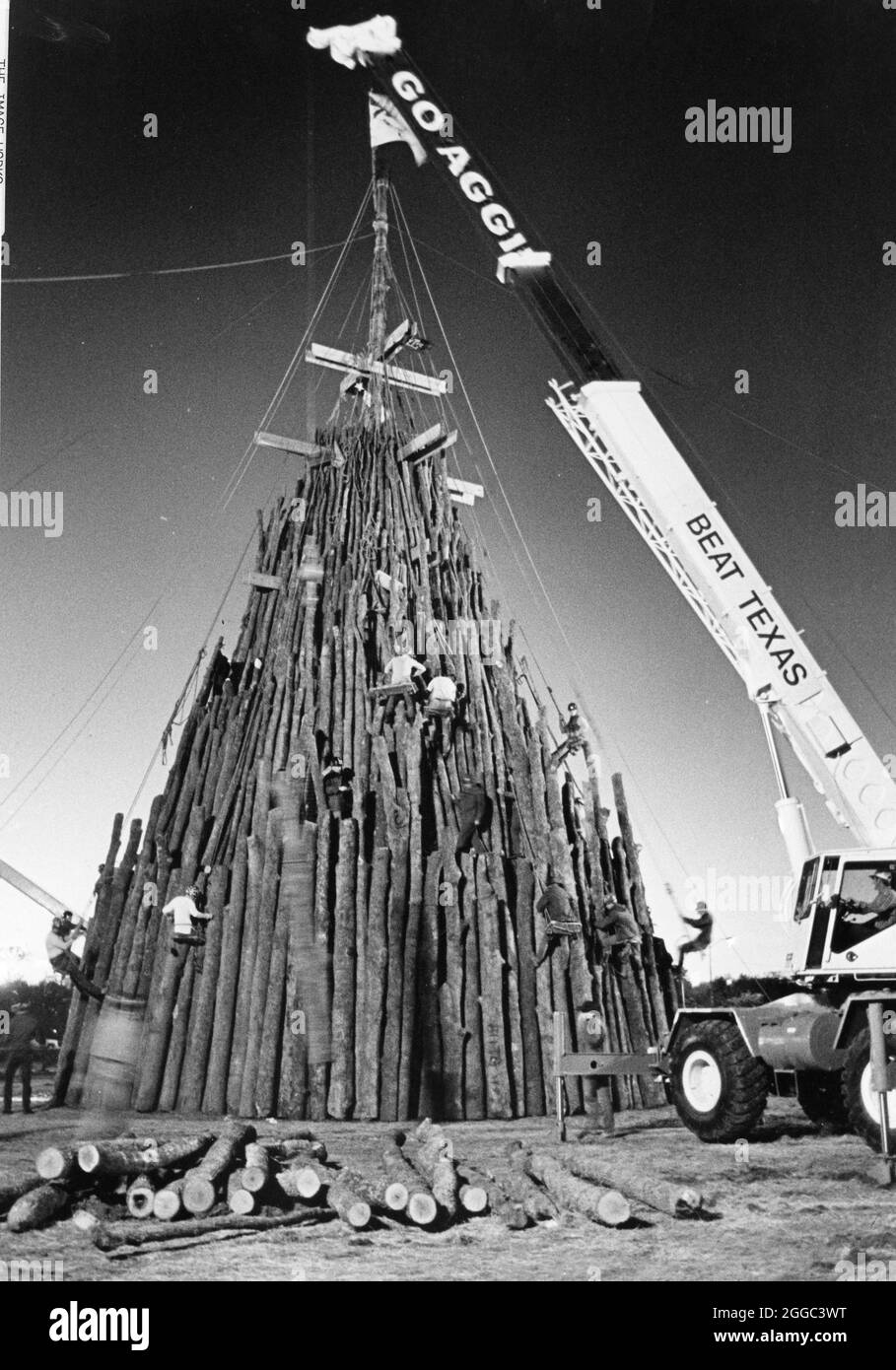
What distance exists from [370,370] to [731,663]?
2512mm

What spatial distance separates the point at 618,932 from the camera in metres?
6.43

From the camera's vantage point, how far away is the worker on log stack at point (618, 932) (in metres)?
6.42

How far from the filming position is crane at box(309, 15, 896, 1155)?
5.96m

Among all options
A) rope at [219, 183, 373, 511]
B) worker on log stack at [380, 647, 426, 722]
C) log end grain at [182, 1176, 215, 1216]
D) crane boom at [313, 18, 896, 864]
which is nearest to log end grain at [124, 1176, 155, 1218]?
log end grain at [182, 1176, 215, 1216]

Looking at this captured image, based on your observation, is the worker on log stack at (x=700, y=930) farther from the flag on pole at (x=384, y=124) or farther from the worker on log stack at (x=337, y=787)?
the flag on pole at (x=384, y=124)

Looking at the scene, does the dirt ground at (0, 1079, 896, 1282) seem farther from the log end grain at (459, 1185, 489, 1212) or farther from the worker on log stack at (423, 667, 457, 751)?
the worker on log stack at (423, 667, 457, 751)

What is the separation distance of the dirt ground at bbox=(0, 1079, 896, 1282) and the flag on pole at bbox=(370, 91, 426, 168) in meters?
5.10

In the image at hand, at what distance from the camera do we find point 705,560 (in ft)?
22.0

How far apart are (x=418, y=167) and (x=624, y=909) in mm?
4136

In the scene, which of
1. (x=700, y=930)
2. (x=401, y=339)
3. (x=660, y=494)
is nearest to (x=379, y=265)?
(x=401, y=339)

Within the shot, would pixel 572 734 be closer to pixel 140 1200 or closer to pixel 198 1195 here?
pixel 198 1195
